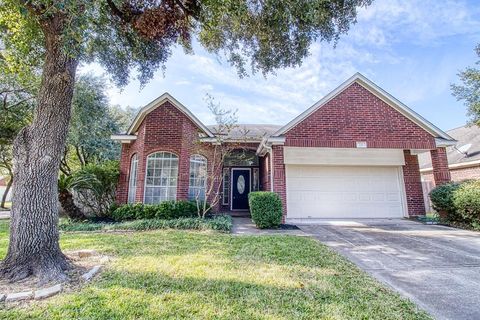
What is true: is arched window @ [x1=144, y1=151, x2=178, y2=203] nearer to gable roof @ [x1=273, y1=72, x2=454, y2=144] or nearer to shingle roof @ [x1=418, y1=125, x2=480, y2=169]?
gable roof @ [x1=273, y1=72, x2=454, y2=144]

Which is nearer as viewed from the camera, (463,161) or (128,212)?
(128,212)

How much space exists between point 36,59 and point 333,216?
1226 cm

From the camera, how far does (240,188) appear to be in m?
13.2

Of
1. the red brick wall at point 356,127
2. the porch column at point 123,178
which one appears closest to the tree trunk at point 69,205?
the porch column at point 123,178

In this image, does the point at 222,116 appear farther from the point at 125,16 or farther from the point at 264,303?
the point at 264,303

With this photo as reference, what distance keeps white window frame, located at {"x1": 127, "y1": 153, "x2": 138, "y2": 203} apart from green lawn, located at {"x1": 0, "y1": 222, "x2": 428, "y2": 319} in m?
5.50

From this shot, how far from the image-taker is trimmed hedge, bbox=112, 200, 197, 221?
945cm

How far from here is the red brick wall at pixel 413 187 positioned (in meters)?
10.6

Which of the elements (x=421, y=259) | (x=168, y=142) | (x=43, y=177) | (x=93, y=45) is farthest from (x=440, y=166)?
(x=43, y=177)

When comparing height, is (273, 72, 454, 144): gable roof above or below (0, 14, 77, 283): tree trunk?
above

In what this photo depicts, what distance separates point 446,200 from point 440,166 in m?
1.73

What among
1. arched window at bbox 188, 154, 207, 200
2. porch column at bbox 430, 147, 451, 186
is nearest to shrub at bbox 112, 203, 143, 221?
arched window at bbox 188, 154, 207, 200

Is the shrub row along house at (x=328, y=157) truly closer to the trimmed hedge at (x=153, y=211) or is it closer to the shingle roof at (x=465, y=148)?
the trimmed hedge at (x=153, y=211)

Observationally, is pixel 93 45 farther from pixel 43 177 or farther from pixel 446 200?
pixel 446 200
